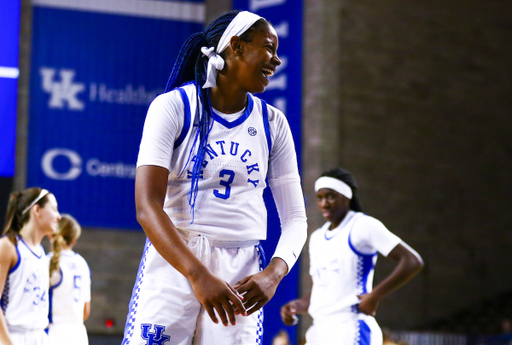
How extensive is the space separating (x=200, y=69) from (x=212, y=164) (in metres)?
0.35

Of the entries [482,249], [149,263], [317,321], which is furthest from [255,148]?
[482,249]

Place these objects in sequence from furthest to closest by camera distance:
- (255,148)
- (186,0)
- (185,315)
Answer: (186,0) < (255,148) < (185,315)

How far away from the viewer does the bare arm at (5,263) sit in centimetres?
387

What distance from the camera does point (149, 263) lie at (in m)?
2.02

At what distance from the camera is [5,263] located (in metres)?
4.07

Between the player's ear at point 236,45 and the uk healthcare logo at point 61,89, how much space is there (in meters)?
10.4

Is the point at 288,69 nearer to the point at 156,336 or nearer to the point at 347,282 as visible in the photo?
the point at 347,282

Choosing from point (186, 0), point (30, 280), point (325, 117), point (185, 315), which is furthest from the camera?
point (186, 0)

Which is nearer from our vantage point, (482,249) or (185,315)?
(185,315)

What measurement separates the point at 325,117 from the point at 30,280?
26.6ft

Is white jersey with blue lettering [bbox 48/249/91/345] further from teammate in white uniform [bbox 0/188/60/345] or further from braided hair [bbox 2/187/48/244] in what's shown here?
braided hair [bbox 2/187/48/244]

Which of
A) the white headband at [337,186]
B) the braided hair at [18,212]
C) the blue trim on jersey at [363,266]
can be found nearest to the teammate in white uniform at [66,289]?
the braided hair at [18,212]

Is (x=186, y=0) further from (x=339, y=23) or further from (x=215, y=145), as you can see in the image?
(x=215, y=145)

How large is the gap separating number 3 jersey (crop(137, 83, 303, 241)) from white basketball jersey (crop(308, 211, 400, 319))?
7.62 ft
